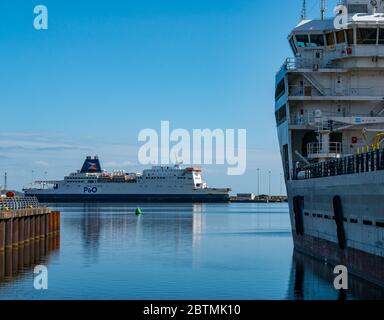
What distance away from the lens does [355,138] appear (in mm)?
50969

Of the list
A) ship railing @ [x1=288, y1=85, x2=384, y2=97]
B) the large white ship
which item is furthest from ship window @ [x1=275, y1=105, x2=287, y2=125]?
ship railing @ [x1=288, y1=85, x2=384, y2=97]

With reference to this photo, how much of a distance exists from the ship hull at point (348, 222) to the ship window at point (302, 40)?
33.8 feet

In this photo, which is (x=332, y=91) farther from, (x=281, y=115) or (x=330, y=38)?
(x=281, y=115)

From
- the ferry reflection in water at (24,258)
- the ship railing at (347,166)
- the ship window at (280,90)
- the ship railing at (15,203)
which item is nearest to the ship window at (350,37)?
the ship window at (280,90)

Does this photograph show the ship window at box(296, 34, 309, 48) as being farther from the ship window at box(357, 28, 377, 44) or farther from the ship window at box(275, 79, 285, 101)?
the ship window at box(357, 28, 377, 44)

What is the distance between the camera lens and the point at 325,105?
172ft

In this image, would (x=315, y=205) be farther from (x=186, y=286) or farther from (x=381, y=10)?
(x=381, y=10)

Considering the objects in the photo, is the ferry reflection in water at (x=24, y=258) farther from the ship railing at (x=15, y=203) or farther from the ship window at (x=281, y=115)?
the ship window at (x=281, y=115)

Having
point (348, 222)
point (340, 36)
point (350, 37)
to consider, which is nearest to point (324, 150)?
point (350, 37)

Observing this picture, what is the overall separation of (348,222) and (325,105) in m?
16.8

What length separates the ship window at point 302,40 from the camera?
54.3m


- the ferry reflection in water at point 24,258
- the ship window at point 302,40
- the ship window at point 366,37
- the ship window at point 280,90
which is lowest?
the ferry reflection in water at point 24,258
